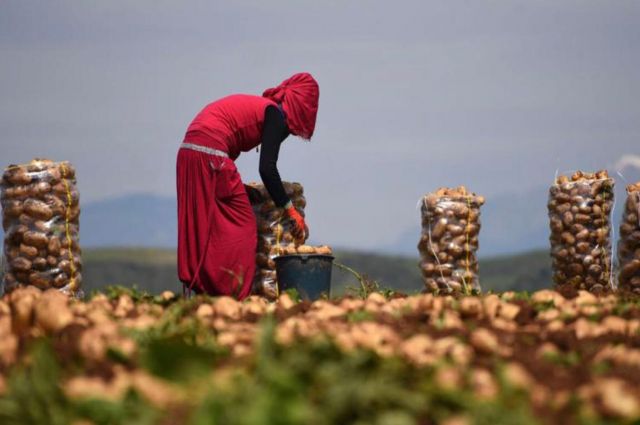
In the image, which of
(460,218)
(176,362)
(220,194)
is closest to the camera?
(176,362)

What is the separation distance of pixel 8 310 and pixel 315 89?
155 inches

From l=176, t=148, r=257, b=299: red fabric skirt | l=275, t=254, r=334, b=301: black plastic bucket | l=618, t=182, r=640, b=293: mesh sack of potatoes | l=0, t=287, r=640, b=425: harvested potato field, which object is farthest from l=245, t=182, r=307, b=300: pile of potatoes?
l=0, t=287, r=640, b=425: harvested potato field

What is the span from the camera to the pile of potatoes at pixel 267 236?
24.1 ft

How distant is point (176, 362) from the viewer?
2.37m

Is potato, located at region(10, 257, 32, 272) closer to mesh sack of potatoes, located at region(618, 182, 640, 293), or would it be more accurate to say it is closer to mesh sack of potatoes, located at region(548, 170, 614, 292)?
mesh sack of potatoes, located at region(618, 182, 640, 293)

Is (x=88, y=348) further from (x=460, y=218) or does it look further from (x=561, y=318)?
(x=460, y=218)

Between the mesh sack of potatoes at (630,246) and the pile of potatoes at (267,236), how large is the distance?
7.26ft

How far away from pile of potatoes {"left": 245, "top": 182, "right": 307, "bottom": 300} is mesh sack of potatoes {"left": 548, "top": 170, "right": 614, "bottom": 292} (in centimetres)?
238

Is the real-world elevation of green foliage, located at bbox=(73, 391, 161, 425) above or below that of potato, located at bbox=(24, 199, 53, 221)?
below

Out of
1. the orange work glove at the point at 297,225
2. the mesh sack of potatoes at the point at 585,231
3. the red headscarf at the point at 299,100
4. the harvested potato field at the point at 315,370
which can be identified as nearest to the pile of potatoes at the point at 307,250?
the orange work glove at the point at 297,225

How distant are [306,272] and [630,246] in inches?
80.7

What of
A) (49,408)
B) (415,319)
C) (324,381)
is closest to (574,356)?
(415,319)

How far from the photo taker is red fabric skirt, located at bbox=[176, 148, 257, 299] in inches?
271

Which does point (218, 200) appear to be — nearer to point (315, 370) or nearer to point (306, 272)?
point (306, 272)
